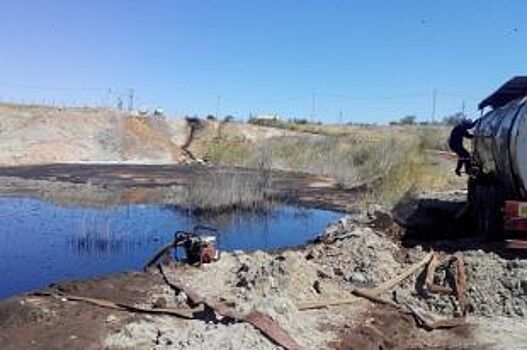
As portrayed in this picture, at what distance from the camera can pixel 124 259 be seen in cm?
1773

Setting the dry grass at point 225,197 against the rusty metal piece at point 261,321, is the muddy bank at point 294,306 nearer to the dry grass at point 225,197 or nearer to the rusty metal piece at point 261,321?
the rusty metal piece at point 261,321

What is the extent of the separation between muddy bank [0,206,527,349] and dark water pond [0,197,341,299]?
3307mm

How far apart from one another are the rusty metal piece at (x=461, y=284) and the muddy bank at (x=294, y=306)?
0.28ft

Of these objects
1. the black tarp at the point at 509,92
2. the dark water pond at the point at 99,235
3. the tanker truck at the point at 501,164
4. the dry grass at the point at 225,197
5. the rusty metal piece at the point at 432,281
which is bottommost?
the dark water pond at the point at 99,235

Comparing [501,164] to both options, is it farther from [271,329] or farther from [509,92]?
[271,329]

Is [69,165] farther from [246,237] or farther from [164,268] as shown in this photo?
[164,268]

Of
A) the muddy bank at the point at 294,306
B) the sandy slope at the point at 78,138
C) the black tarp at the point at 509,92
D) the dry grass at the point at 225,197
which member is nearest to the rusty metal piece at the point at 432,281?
the muddy bank at the point at 294,306

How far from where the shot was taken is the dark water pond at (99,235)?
16.5m

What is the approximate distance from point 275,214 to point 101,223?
6977mm

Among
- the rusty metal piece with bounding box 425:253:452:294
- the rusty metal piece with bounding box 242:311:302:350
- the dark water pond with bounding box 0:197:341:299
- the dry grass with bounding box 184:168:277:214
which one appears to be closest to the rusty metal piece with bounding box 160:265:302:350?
the rusty metal piece with bounding box 242:311:302:350

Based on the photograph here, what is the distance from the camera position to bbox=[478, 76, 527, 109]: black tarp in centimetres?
1717

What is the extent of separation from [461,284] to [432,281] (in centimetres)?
49

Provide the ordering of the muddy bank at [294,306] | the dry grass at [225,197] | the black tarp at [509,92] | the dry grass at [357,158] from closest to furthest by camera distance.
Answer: the muddy bank at [294,306]
the black tarp at [509,92]
the dry grass at [225,197]
the dry grass at [357,158]

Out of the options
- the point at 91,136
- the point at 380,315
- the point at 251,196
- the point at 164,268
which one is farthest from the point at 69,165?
the point at 380,315
